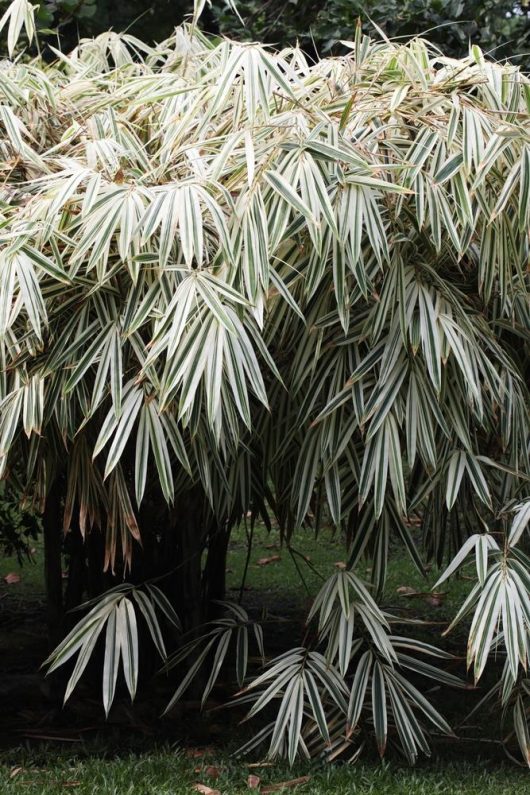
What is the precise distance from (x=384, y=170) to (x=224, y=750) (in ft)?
5.81

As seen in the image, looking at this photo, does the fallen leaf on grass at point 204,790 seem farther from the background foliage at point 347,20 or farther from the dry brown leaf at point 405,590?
the background foliage at point 347,20

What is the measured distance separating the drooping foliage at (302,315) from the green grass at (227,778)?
103 mm

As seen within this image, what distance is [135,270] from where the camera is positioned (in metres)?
Answer: 2.64

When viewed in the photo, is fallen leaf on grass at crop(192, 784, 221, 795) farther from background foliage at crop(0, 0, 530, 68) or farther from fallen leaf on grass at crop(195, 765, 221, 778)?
background foliage at crop(0, 0, 530, 68)

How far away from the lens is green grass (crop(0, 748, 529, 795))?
274cm

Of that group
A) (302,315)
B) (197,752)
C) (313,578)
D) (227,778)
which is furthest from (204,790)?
(313,578)

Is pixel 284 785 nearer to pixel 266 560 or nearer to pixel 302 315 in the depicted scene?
pixel 302 315

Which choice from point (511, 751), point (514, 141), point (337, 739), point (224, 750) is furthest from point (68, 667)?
point (514, 141)

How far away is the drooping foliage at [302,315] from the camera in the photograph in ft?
8.51

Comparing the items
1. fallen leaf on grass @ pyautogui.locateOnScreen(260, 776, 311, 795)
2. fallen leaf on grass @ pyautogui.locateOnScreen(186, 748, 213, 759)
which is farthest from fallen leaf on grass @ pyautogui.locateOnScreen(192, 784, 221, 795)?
fallen leaf on grass @ pyautogui.locateOnScreen(186, 748, 213, 759)

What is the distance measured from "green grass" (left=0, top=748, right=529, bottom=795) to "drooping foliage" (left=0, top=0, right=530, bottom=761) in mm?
103

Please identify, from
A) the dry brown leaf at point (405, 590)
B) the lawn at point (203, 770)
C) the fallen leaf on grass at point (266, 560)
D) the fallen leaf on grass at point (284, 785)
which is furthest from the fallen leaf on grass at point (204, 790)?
the fallen leaf on grass at point (266, 560)

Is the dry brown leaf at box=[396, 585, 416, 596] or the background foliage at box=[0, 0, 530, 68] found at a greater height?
the background foliage at box=[0, 0, 530, 68]

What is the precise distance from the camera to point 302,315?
8.41 feet
